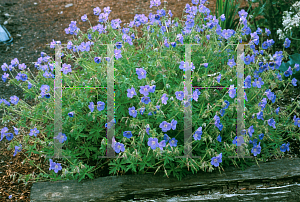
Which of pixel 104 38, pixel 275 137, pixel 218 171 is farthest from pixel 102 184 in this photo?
pixel 275 137

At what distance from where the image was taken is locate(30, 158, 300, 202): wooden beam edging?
7.18ft

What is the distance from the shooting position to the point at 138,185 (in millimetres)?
2236

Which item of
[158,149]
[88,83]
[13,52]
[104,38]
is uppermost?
[13,52]

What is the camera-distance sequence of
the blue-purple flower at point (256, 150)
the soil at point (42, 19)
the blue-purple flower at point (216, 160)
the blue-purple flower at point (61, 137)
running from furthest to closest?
the soil at point (42, 19)
the blue-purple flower at point (256, 150)
the blue-purple flower at point (61, 137)
the blue-purple flower at point (216, 160)

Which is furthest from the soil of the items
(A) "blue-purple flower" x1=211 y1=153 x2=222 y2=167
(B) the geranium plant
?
(A) "blue-purple flower" x1=211 y1=153 x2=222 y2=167

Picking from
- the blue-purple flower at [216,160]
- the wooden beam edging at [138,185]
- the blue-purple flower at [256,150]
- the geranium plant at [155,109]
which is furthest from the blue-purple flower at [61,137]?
the blue-purple flower at [256,150]

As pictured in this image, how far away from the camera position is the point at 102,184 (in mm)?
2266

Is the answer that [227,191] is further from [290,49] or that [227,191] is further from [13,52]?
[13,52]

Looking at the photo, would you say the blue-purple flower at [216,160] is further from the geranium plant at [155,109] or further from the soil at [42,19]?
the soil at [42,19]

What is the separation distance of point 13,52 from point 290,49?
12.1 ft

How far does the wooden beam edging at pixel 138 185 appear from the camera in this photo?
219cm

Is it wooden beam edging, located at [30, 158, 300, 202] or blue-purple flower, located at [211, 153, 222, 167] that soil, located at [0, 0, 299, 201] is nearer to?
wooden beam edging, located at [30, 158, 300, 202]

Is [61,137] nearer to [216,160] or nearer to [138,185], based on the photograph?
[138,185]

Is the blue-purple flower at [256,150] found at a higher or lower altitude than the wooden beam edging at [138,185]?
higher
